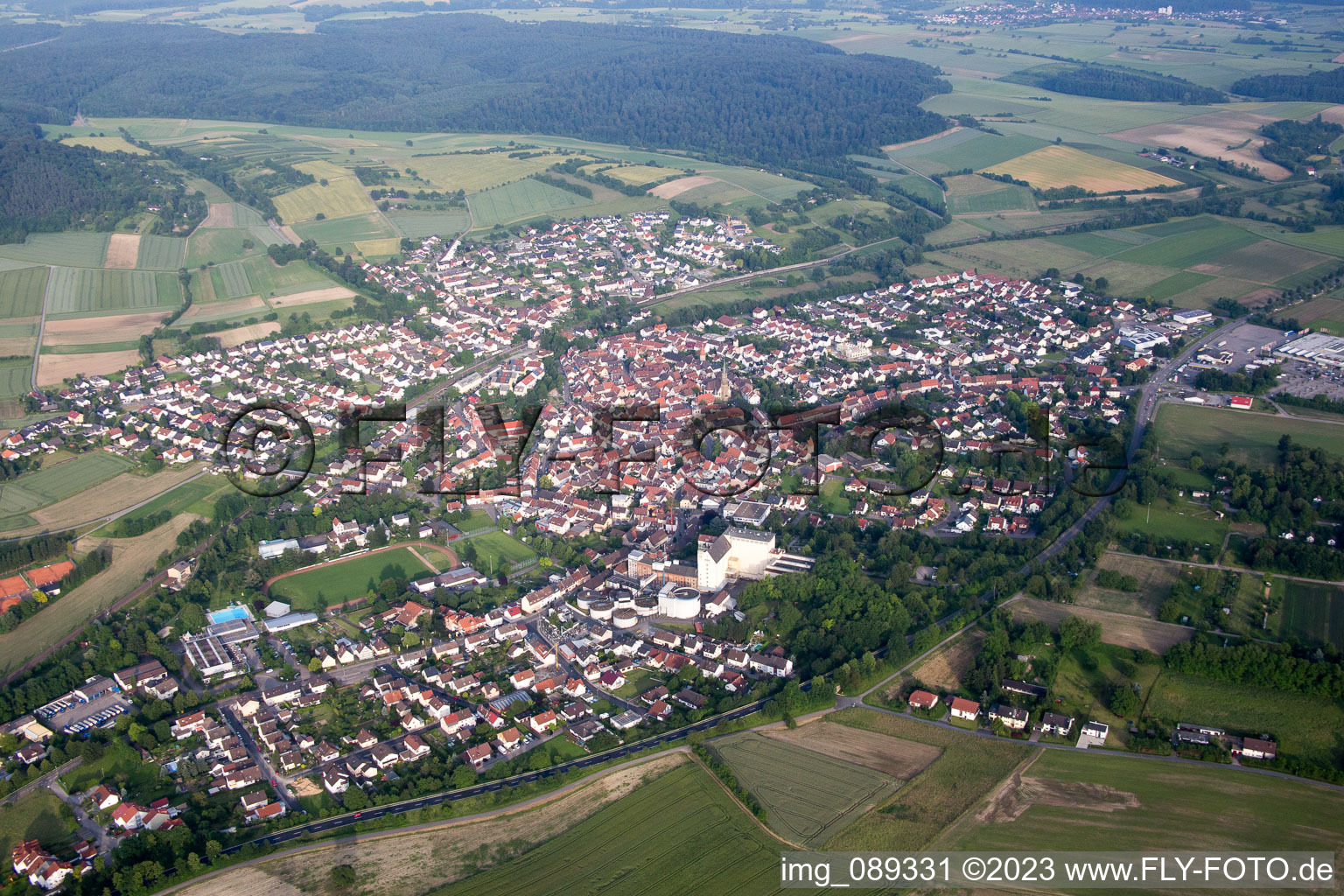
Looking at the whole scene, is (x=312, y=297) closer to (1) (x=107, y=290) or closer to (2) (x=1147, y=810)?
(1) (x=107, y=290)

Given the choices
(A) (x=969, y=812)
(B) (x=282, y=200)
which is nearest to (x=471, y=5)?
(B) (x=282, y=200)

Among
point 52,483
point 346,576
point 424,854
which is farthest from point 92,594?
point 424,854

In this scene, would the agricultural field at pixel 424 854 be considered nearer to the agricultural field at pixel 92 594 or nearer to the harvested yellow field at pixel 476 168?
the agricultural field at pixel 92 594

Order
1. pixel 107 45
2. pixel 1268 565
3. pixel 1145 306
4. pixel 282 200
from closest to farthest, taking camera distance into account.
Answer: pixel 1268 565 < pixel 1145 306 < pixel 282 200 < pixel 107 45

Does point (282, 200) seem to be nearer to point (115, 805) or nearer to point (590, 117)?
point (590, 117)

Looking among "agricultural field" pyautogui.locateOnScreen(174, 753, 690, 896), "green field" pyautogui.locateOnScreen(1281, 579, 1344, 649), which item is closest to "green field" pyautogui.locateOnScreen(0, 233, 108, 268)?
"agricultural field" pyautogui.locateOnScreen(174, 753, 690, 896)

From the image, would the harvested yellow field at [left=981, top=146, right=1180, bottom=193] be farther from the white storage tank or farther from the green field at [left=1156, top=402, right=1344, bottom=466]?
the white storage tank

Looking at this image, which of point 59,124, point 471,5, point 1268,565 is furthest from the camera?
point 471,5
